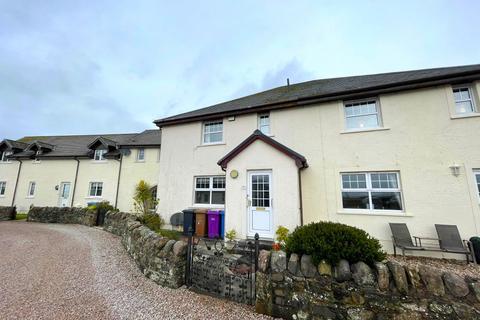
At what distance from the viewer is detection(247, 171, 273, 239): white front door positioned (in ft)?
25.2

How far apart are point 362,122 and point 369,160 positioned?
1796 millimetres

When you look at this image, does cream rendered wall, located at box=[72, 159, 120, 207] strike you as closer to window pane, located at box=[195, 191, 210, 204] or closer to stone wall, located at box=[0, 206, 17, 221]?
stone wall, located at box=[0, 206, 17, 221]

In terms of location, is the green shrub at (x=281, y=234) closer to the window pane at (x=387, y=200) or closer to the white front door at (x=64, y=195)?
the window pane at (x=387, y=200)

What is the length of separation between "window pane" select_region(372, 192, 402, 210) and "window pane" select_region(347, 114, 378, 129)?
296cm

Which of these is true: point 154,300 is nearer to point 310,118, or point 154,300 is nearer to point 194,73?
point 310,118

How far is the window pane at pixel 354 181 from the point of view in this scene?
7846mm

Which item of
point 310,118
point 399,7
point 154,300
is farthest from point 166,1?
point 154,300

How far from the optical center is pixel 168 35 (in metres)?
15.8

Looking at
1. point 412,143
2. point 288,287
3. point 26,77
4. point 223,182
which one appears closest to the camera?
point 288,287

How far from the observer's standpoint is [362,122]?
834cm

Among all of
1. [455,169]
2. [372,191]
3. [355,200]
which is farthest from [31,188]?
[455,169]

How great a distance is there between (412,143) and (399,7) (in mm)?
7446

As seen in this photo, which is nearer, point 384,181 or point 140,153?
point 384,181

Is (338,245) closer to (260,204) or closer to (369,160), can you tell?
(260,204)
